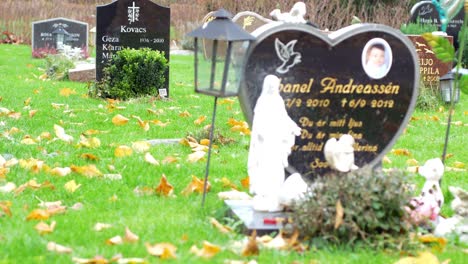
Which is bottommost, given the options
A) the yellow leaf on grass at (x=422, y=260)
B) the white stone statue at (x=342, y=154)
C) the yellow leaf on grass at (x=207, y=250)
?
the yellow leaf on grass at (x=207, y=250)

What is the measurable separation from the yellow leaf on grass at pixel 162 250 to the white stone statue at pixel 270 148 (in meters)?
0.80

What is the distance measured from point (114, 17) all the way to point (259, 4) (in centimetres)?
1437

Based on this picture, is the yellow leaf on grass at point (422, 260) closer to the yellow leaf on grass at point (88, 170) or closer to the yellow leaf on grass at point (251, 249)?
the yellow leaf on grass at point (251, 249)

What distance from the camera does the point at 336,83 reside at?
6.64 metres

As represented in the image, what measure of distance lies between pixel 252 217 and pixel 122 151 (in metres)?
2.56

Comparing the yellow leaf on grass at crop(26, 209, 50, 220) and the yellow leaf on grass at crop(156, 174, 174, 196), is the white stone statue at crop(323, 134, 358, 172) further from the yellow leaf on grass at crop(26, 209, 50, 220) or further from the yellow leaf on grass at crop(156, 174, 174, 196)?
the yellow leaf on grass at crop(26, 209, 50, 220)

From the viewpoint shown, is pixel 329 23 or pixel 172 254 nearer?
pixel 172 254

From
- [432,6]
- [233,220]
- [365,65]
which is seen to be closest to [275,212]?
[233,220]

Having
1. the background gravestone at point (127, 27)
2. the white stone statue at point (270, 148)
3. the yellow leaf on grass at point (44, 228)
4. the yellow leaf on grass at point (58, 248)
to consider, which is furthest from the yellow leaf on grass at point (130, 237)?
the background gravestone at point (127, 27)

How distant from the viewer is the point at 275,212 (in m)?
5.63

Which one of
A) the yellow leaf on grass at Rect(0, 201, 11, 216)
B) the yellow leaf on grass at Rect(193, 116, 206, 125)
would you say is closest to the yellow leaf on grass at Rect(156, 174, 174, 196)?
the yellow leaf on grass at Rect(0, 201, 11, 216)

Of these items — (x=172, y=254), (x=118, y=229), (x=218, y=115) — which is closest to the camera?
(x=172, y=254)

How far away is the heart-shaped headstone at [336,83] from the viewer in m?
6.36

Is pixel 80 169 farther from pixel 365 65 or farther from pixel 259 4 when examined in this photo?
pixel 259 4
